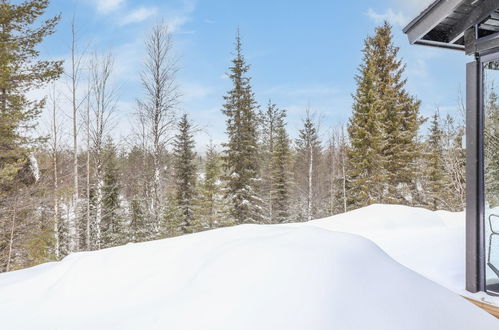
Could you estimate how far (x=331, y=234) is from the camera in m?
2.84

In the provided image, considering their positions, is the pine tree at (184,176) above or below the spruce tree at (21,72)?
below

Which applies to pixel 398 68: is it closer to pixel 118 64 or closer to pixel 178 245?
pixel 118 64

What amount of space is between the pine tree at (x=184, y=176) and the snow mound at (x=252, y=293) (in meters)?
12.2

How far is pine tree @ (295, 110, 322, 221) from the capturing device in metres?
19.3

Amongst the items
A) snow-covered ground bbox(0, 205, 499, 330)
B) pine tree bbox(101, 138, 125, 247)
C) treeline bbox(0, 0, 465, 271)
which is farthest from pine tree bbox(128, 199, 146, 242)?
snow-covered ground bbox(0, 205, 499, 330)

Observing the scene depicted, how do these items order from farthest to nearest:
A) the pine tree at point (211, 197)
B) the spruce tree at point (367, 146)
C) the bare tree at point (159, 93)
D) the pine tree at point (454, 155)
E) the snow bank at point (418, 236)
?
1. the pine tree at point (211, 197)
2. the spruce tree at point (367, 146)
3. the bare tree at point (159, 93)
4. the pine tree at point (454, 155)
5. the snow bank at point (418, 236)

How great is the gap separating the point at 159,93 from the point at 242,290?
12142 mm

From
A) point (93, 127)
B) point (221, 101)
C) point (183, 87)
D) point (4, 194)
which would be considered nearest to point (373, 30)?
point (221, 101)

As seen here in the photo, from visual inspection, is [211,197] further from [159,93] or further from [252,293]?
[252,293]

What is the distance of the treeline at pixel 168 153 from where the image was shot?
9.13 m

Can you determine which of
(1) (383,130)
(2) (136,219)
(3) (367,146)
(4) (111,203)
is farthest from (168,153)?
(1) (383,130)

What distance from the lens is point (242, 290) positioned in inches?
79.2

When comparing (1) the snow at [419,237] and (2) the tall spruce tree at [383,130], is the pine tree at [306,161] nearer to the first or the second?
(2) the tall spruce tree at [383,130]

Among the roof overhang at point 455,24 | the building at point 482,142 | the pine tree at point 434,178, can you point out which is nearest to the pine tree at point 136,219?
the pine tree at point 434,178
